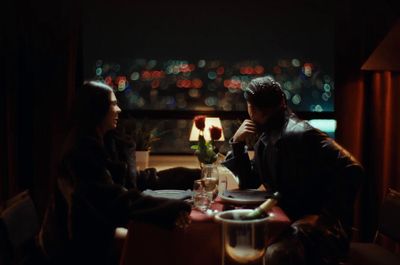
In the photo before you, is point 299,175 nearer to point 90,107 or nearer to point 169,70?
point 90,107

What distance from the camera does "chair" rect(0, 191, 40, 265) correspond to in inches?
74.5

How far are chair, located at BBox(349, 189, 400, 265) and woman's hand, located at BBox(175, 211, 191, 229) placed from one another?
1090mm

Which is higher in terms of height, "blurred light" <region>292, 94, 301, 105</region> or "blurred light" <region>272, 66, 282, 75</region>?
"blurred light" <region>272, 66, 282, 75</region>

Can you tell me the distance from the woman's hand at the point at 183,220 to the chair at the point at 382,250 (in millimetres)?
1090

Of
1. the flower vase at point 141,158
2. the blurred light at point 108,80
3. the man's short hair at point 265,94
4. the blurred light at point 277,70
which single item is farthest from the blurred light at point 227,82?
the man's short hair at point 265,94

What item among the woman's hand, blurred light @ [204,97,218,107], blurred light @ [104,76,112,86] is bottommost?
the woman's hand

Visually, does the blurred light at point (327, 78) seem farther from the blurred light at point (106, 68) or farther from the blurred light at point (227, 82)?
the blurred light at point (106, 68)

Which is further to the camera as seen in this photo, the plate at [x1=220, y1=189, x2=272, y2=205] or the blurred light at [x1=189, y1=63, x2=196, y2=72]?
the blurred light at [x1=189, y1=63, x2=196, y2=72]

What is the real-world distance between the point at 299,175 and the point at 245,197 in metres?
0.27

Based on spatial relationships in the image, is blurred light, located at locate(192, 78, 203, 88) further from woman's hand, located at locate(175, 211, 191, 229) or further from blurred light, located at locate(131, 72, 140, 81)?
woman's hand, located at locate(175, 211, 191, 229)

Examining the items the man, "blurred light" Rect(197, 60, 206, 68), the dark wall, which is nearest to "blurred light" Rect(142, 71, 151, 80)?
the dark wall

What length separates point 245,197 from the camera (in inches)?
69.0

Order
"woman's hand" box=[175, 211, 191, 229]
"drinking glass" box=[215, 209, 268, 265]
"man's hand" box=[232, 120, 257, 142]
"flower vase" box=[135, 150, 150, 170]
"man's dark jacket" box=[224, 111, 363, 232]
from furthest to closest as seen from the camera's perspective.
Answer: "flower vase" box=[135, 150, 150, 170]
"man's hand" box=[232, 120, 257, 142]
"man's dark jacket" box=[224, 111, 363, 232]
"woman's hand" box=[175, 211, 191, 229]
"drinking glass" box=[215, 209, 268, 265]

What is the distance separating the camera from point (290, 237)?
5.08 feet
